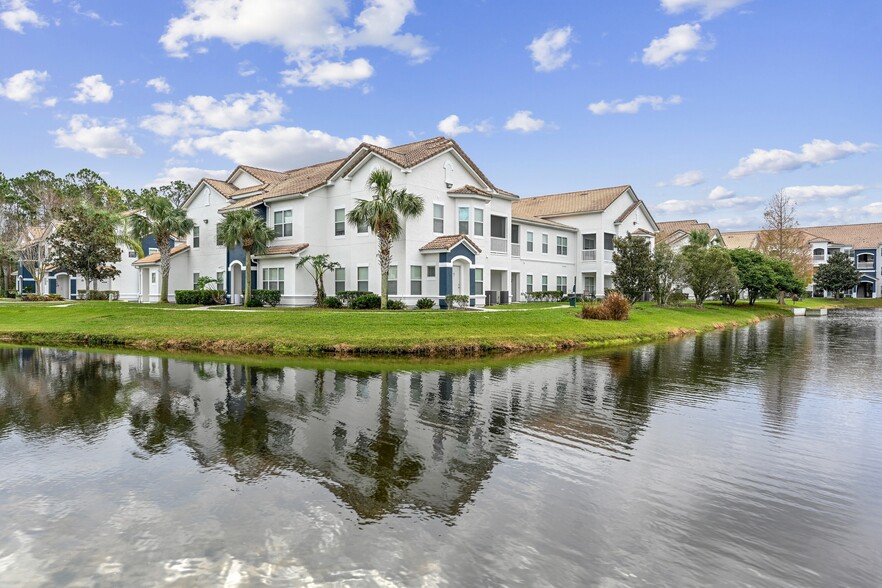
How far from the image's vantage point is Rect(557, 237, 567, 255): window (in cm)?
4919

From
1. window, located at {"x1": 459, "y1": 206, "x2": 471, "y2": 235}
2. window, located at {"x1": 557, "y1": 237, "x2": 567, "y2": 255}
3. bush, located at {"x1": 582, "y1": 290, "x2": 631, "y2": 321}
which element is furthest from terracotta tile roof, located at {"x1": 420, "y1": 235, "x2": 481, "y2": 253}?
window, located at {"x1": 557, "y1": 237, "x2": 567, "y2": 255}

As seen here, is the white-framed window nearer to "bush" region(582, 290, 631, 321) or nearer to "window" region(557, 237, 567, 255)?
"bush" region(582, 290, 631, 321)

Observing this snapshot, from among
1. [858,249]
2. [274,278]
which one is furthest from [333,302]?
[858,249]

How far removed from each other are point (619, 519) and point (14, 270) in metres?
86.6

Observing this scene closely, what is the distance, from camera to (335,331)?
24.9 m

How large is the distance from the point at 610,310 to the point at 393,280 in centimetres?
1287

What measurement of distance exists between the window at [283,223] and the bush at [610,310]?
19.7 m

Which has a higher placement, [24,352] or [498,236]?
[498,236]

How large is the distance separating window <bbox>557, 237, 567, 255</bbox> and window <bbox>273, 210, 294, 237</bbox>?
2361cm

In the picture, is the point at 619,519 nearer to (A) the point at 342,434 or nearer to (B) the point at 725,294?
(A) the point at 342,434

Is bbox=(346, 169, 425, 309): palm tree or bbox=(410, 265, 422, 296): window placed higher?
bbox=(346, 169, 425, 309): palm tree

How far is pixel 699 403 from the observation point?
13539 mm

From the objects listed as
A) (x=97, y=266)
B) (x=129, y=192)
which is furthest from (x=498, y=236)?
(x=129, y=192)

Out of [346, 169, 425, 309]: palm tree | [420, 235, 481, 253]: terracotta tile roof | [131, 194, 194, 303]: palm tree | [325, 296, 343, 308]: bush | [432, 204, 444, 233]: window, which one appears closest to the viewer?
[346, 169, 425, 309]: palm tree
